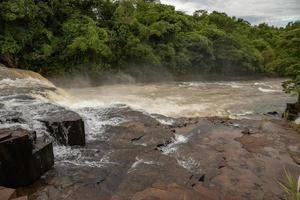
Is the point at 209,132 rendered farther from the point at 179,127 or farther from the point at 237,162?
the point at 237,162

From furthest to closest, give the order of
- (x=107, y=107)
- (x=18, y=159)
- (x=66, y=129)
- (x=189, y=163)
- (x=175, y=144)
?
(x=107, y=107), (x=175, y=144), (x=66, y=129), (x=189, y=163), (x=18, y=159)

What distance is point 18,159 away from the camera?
3963 millimetres

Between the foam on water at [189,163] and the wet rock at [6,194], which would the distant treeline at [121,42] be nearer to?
the foam on water at [189,163]

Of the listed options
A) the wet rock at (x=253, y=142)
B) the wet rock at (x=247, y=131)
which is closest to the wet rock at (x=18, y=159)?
the wet rock at (x=253, y=142)

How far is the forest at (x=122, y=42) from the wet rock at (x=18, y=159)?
878 cm

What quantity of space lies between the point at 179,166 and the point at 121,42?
16.0 m

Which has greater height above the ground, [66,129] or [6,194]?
[66,129]

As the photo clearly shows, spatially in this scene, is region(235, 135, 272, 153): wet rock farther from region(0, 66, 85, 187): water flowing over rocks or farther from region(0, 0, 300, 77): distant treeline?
region(0, 0, 300, 77): distant treeline

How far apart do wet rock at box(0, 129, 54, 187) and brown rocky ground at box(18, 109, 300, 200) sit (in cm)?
15

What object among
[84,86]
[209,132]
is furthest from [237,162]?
[84,86]

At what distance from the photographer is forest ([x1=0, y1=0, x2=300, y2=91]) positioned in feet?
48.8

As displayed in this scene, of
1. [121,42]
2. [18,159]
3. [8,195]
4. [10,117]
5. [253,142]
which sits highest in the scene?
[121,42]

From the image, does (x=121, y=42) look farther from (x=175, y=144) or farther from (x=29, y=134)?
(x=29, y=134)

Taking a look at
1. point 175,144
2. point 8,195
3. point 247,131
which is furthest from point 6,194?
point 247,131
